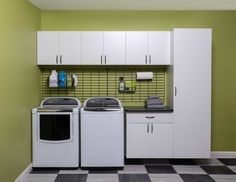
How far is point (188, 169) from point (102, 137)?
130cm

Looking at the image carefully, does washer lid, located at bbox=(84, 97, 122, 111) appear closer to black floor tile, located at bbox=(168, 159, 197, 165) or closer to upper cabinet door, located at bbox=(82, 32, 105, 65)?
upper cabinet door, located at bbox=(82, 32, 105, 65)

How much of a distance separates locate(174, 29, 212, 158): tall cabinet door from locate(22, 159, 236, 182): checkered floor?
0.23 metres

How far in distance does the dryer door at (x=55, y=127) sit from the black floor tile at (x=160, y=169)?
1198 mm

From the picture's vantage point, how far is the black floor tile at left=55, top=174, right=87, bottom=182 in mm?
3664

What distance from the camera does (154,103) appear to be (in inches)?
173

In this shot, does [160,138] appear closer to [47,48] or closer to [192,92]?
[192,92]

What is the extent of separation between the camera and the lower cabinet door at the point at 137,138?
421 cm

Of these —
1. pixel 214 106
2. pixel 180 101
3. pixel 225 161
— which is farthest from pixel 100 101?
pixel 225 161

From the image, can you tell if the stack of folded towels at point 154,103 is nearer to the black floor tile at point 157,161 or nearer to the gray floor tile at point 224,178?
the black floor tile at point 157,161

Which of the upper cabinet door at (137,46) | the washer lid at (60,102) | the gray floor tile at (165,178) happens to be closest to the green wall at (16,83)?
the washer lid at (60,102)

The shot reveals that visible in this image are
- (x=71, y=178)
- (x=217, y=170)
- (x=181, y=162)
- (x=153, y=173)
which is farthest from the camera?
(x=181, y=162)

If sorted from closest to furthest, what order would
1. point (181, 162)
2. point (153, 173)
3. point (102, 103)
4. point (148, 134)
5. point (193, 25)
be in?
point (153, 173), point (148, 134), point (102, 103), point (181, 162), point (193, 25)

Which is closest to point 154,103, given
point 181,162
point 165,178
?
point 181,162

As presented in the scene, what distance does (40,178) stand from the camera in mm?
3746
